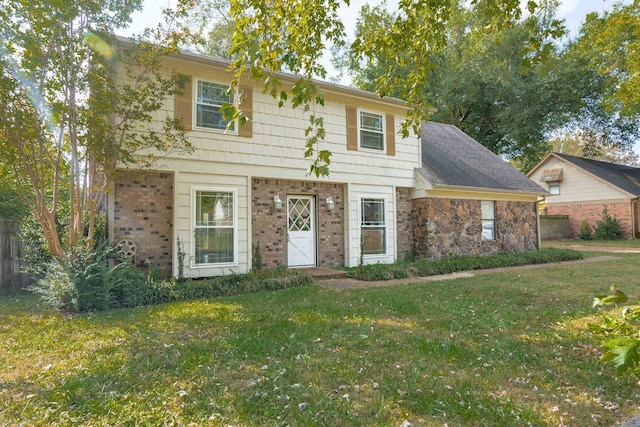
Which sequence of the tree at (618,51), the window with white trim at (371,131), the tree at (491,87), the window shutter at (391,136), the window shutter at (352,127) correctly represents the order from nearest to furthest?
the window shutter at (352,127) → the window with white trim at (371,131) → the window shutter at (391,136) → the tree at (618,51) → the tree at (491,87)

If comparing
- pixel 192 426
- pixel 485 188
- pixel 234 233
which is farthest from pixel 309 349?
pixel 485 188

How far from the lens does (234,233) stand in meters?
8.32

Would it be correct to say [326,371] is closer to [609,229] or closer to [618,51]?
[618,51]

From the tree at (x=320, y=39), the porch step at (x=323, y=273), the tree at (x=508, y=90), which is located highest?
the tree at (x=508, y=90)

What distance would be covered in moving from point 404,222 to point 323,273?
356 cm

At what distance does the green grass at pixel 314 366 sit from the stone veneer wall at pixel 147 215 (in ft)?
6.25

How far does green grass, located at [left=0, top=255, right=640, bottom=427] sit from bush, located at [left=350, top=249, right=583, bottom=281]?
10.2ft

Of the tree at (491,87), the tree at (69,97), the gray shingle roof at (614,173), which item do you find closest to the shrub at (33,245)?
the tree at (69,97)

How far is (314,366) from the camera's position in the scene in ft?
11.1

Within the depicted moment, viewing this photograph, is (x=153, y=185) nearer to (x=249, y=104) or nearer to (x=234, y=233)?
(x=234, y=233)

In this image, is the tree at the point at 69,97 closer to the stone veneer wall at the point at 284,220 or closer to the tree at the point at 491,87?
the stone veneer wall at the point at 284,220

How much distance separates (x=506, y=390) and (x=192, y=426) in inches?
89.4

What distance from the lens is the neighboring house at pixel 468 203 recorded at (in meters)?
11.1

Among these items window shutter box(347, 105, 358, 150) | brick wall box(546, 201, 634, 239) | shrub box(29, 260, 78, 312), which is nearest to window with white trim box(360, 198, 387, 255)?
window shutter box(347, 105, 358, 150)
